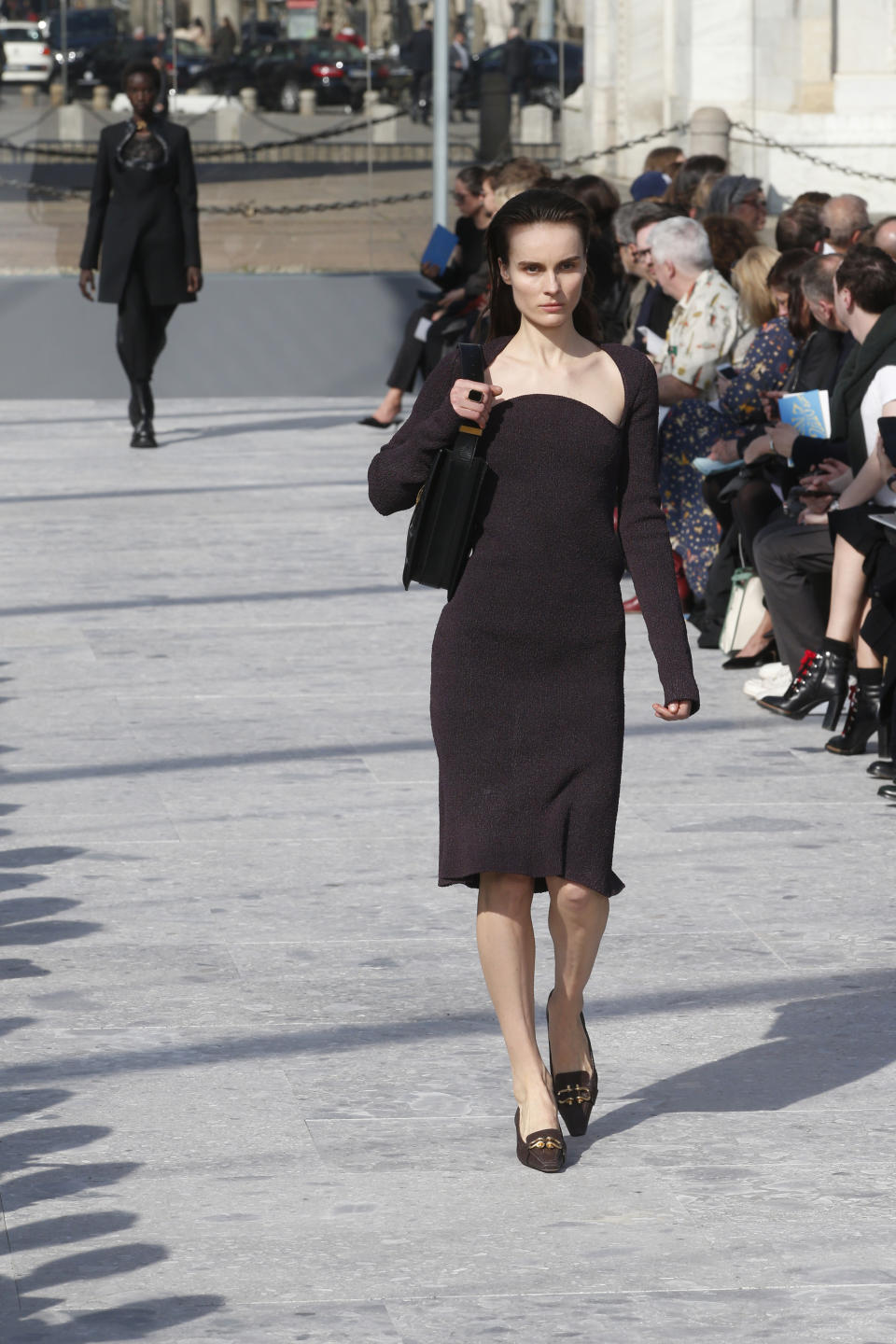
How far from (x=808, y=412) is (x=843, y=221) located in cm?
295

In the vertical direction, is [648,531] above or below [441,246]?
above

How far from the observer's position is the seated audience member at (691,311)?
30.3 feet

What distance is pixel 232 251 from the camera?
17.2 m

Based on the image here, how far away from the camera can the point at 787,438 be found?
833 centimetres

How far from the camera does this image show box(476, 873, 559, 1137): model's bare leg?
423 centimetres

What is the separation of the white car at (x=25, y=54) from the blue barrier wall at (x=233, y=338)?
141 cm

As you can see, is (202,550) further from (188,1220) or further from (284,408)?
(188,1220)

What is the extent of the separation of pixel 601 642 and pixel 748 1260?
1099 millimetres

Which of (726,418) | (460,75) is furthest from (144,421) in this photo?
(726,418)

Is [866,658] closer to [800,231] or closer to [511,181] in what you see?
[800,231]

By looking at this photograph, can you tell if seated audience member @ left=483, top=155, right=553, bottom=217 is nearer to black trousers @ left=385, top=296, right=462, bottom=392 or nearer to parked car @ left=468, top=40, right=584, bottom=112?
black trousers @ left=385, top=296, right=462, bottom=392

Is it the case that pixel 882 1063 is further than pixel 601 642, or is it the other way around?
pixel 882 1063

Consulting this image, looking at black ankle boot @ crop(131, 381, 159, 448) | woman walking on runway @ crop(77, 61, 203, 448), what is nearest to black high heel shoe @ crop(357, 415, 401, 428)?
black ankle boot @ crop(131, 381, 159, 448)

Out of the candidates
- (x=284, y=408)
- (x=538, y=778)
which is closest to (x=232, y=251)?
(x=284, y=408)
